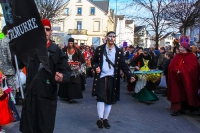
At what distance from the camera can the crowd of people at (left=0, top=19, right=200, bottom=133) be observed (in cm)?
426

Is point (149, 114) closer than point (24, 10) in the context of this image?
No

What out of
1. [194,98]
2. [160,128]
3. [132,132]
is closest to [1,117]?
[132,132]

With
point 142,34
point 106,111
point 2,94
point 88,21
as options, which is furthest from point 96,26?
point 2,94

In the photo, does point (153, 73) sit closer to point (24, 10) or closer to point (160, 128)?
point (160, 128)

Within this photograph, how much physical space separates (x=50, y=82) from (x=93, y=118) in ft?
12.2

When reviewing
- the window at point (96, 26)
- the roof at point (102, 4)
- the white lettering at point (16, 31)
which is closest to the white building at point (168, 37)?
the window at point (96, 26)

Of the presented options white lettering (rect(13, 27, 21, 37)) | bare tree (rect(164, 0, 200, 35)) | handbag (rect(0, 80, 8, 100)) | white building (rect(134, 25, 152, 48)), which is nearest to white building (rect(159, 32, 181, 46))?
white building (rect(134, 25, 152, 48))

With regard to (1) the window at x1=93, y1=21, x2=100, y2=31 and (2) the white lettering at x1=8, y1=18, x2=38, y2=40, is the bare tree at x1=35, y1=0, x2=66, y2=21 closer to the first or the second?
(2) the white lettering at x1=8, y1=18, x2=38, y2=40

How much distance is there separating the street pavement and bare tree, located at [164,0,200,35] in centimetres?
823

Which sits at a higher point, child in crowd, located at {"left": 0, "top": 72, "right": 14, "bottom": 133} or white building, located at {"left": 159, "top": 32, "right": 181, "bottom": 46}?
white building, located at {"left": 159, "top": 32, "right": 181, "bottom": 46}

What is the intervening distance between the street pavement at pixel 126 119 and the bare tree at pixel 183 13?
27.0 feet

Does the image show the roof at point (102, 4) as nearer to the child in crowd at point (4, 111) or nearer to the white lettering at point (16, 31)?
the child in crowd at point (4, 111)

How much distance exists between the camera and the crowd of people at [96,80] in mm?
4258

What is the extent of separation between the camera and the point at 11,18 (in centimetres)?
376
